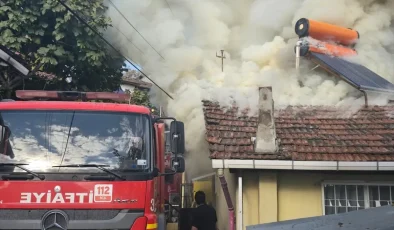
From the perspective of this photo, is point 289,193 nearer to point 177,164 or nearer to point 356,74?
point 177,164

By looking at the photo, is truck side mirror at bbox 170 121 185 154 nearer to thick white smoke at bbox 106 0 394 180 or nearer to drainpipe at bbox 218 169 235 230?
drainpipe at bbox 218 169 235 230

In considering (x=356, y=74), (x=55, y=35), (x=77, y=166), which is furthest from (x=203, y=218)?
(x=55, y=35)

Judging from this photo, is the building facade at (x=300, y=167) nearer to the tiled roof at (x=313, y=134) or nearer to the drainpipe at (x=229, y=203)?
the tiled roof at (x=313, y=134)

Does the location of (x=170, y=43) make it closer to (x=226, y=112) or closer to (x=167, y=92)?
(x=167, y=92)

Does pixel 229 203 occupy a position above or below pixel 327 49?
below

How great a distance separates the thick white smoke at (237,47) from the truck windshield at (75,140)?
4.28 metres

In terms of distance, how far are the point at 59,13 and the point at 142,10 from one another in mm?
2018

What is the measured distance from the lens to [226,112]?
9.11m

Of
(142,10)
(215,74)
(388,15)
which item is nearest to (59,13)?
(142,10)

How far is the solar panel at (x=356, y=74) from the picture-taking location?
9343 mm

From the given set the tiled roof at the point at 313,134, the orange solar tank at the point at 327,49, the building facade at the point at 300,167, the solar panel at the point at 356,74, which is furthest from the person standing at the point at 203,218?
the orange solar tank at the point at 327,49

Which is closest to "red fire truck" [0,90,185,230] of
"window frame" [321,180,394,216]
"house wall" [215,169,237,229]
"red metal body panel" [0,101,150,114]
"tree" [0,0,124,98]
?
"red metal body panel" [0,101,150,114]

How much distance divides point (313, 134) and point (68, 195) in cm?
495

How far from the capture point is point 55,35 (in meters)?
9.77
